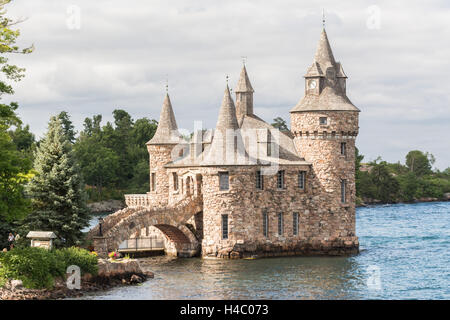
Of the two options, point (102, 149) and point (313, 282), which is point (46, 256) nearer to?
point (313, 282)

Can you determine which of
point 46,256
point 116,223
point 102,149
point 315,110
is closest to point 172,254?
point 116,223

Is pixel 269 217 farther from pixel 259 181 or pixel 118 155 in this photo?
pixel 118 155

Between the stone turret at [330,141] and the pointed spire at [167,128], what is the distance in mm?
10196

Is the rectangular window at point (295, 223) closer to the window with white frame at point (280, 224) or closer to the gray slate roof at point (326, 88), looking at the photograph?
the window with white frame at point (280, 224)

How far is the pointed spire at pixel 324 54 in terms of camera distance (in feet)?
197

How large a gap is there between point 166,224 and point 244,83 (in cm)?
1470

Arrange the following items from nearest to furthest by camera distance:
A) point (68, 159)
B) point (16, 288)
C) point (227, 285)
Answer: point (16, 288) → point (227, 285) → point (68, 159)

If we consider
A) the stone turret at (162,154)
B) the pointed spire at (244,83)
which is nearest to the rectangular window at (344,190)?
the pointed spire at (244,83)

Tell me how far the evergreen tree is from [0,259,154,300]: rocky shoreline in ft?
15.3

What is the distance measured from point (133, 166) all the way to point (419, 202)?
59.2m

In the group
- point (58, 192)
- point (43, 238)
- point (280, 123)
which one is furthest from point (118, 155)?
point (43, 238)

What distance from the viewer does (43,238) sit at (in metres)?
44.3

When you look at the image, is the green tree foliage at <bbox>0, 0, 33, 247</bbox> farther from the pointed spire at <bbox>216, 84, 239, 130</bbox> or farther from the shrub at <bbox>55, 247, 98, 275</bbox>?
the pointed spire at <bbox>216, 84, 239, 130</bbox>
